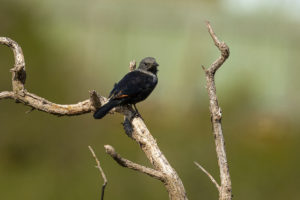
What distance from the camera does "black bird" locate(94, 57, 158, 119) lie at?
7642 millimetres

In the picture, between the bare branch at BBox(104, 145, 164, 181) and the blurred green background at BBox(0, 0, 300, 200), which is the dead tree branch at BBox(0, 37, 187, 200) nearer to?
the bare branch at BBox(104, 145, 164, 181)

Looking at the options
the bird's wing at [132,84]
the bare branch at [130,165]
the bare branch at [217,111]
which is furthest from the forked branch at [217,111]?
the bird's wing at [132,84]

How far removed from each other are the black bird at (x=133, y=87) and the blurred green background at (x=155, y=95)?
9905 millimetres

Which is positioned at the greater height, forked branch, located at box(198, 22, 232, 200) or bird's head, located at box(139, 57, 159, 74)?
bird's head, located at box(139, 57, 159, 74)

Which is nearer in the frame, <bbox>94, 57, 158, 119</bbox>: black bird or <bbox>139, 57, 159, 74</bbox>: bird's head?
<bbox>94, 57, 158, 119</bbox>: black bird

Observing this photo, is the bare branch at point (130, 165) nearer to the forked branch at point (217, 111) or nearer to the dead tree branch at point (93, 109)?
the dead tree branch at point (93, 109)

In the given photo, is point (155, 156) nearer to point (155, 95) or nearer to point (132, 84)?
point (132, 84)

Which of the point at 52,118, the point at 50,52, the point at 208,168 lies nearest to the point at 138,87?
the point at 208,168

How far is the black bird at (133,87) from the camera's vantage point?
764 cm

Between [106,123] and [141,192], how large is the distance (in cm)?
425

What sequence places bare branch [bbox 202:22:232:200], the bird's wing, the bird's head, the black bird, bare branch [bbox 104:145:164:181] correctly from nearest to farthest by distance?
bare branch [bbox 104:145:164:181], bare branch [bbox 202:22:232:200], the black bird, the bird's wing, the bird's head

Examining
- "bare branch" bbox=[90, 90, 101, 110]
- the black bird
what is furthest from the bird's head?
"bare branch" bbox=[90, 90, 101, 110]

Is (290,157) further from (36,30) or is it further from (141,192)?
(36,30)

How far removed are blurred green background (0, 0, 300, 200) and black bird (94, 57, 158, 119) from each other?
9905mm
